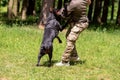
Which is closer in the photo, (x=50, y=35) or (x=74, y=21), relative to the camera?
(x=50, y=35)

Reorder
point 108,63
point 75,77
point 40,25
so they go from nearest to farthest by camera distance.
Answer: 1. point 75,77
2. point 108,63
3. point 40,25

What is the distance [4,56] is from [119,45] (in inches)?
186

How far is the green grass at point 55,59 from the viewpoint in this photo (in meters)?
9.39

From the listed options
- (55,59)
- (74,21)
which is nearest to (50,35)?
(74,21)

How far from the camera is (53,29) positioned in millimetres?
9883

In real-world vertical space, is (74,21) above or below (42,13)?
above

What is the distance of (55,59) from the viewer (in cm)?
1123

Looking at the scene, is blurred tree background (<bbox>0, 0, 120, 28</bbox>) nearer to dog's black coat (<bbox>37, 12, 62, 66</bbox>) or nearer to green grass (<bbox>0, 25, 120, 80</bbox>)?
green grass (<bbox>0, 25, 120, 80</bbox>)

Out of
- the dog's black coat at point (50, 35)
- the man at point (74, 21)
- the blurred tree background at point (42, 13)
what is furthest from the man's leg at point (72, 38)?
the blurred tree background at point (42, 13)

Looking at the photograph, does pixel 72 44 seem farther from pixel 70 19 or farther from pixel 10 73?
pixel 10 73

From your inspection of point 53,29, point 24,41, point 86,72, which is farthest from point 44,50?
point 24,41

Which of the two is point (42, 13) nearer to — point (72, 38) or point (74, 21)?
point (74, 21)

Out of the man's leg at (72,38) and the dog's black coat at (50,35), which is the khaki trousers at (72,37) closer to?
the man's leg at (72,38)

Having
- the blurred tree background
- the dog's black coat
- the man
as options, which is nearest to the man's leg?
the man
